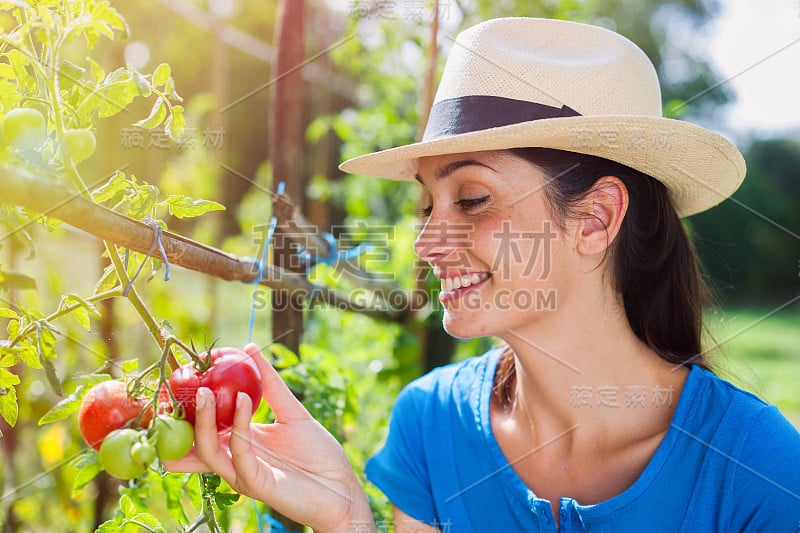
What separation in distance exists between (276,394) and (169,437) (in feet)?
0.95

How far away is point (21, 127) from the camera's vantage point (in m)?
0.73

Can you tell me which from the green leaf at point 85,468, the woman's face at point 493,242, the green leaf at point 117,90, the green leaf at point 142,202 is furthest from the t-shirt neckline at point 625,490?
the green leaf at point 117,90

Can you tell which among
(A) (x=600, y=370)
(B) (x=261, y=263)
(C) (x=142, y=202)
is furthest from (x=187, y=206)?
(A) (x=600, y=370)

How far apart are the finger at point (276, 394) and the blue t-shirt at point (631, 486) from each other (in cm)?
48

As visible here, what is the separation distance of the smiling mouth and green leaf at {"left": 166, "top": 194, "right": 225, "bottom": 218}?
1.79 feet

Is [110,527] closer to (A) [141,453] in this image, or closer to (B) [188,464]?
(B) [188,464]

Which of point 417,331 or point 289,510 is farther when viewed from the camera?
point 417,331

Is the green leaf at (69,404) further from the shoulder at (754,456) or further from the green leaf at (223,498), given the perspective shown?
the shoulder at (754,456)

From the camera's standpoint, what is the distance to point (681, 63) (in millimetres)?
13141

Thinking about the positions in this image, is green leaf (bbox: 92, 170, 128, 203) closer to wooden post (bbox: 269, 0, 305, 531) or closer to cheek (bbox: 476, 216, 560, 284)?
cheek (bbox: 476, 216, 560, 284)

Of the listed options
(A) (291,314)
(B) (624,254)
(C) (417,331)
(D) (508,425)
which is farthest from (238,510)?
(B) (624,254)

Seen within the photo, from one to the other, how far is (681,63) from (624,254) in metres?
13.2

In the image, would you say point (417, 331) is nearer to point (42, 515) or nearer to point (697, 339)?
point (697, 339)

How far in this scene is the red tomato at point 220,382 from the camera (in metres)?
0.86
